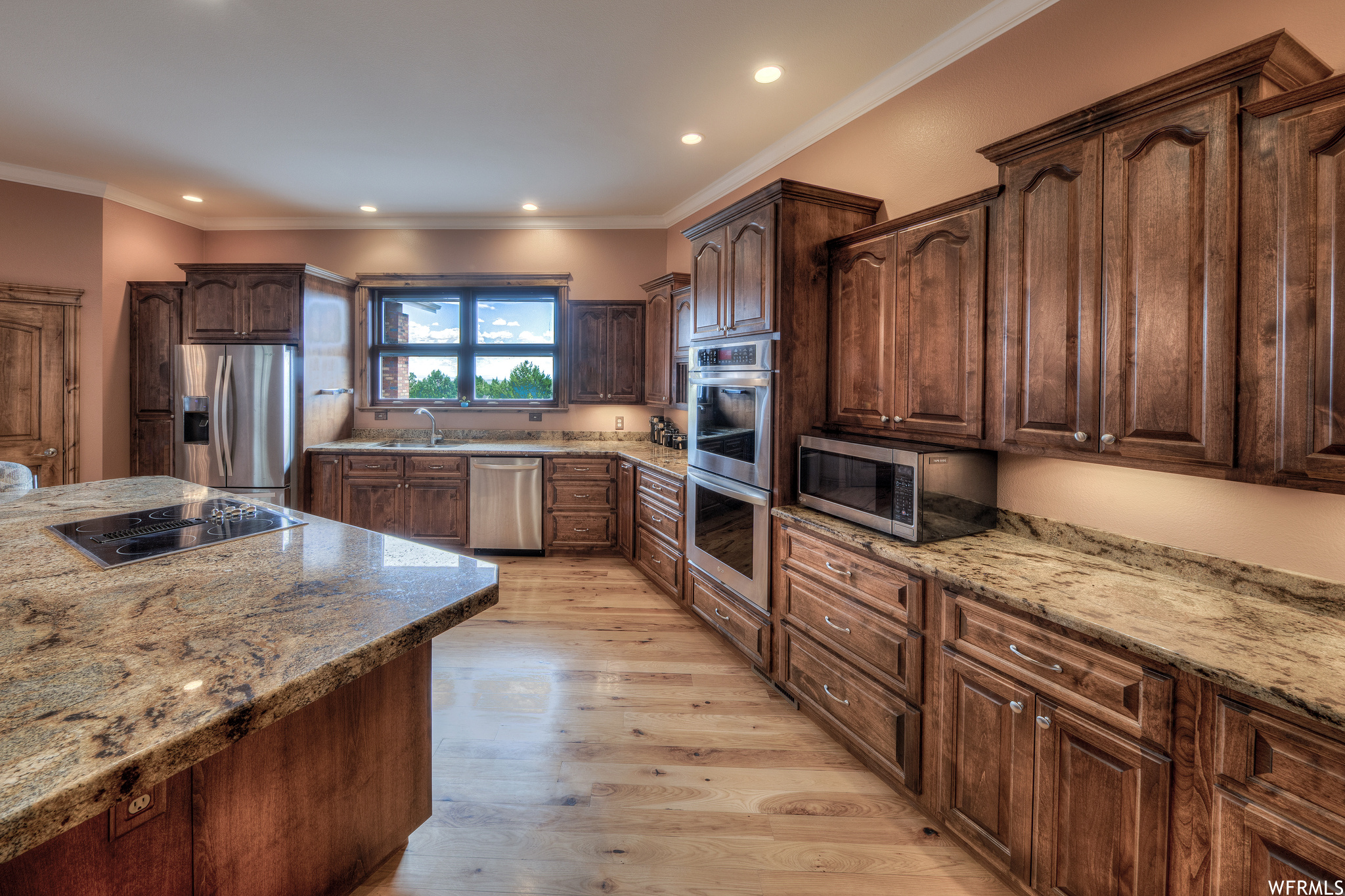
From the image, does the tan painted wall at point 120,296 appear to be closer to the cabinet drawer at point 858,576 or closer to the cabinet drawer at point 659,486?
the cabinet drawer at point 659,486

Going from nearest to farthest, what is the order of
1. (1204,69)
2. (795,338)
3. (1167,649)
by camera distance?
(1167,649) < (1204,69) < (795,338)

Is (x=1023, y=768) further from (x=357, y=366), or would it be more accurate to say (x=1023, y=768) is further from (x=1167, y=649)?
(x=357, y=366)

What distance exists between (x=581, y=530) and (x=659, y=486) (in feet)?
3.54

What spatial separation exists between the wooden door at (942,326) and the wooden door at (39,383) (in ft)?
19.2

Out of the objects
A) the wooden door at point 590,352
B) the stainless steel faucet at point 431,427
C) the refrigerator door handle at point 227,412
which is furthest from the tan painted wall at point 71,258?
the wooden door at point 590,352

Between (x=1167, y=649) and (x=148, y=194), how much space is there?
22.0 ft

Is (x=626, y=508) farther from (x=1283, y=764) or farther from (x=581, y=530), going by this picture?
(x=1283, y=764)

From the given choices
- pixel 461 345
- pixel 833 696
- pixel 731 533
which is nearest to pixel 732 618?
pixel 731 533

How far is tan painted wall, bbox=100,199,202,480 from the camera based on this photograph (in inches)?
176

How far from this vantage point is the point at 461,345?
5293 millimetres

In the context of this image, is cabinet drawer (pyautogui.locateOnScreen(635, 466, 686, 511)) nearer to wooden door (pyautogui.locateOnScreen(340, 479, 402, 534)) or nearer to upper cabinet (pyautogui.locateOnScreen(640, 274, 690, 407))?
upper cabinet (pyautogui.locateOnScreen(640, 274, 690, 407))

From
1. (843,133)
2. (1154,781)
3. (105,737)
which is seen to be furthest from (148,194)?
(1154,781)

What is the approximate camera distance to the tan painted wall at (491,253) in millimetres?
5113

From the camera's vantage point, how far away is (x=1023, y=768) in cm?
151
